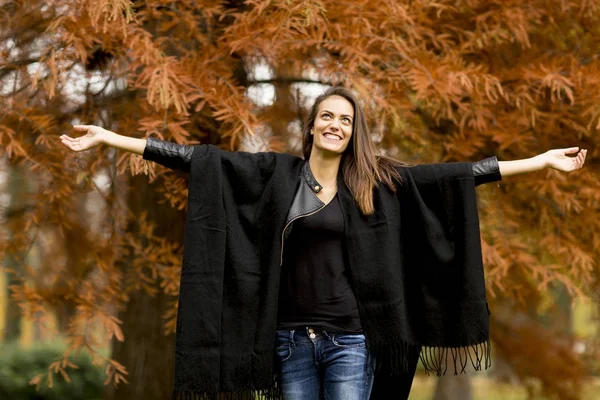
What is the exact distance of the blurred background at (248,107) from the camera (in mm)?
3514

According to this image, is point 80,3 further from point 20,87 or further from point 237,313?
point 237,313

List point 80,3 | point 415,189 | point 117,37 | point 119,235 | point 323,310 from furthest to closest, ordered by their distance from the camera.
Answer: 1. point 119,235
2. point 117,37
3. point 80,3
4. point 415,189
5. point 323,310

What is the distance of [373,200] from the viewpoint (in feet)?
9.32

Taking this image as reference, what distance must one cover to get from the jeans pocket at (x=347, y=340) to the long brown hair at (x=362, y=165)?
48 centimetres

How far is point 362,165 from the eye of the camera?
111 inches

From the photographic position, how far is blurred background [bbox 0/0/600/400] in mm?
3514

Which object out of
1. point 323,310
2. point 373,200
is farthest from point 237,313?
point 373,200

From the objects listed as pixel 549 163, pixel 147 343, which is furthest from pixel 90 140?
pixel 147 343

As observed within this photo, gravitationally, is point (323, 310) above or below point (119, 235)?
below

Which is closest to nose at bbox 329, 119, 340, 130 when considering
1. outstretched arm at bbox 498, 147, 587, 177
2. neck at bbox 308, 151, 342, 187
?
neck at bbox 308, 151, 342, 187

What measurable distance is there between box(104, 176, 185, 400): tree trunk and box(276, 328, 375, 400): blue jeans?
2.29 m

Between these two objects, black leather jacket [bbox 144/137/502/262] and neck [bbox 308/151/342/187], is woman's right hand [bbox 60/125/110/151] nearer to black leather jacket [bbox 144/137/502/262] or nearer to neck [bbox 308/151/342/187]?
black leather jacket [bbox 144/137/502/262]

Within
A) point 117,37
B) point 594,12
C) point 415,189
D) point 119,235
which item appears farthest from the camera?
point 119,235

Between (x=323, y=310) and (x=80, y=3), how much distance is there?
1.86 m
